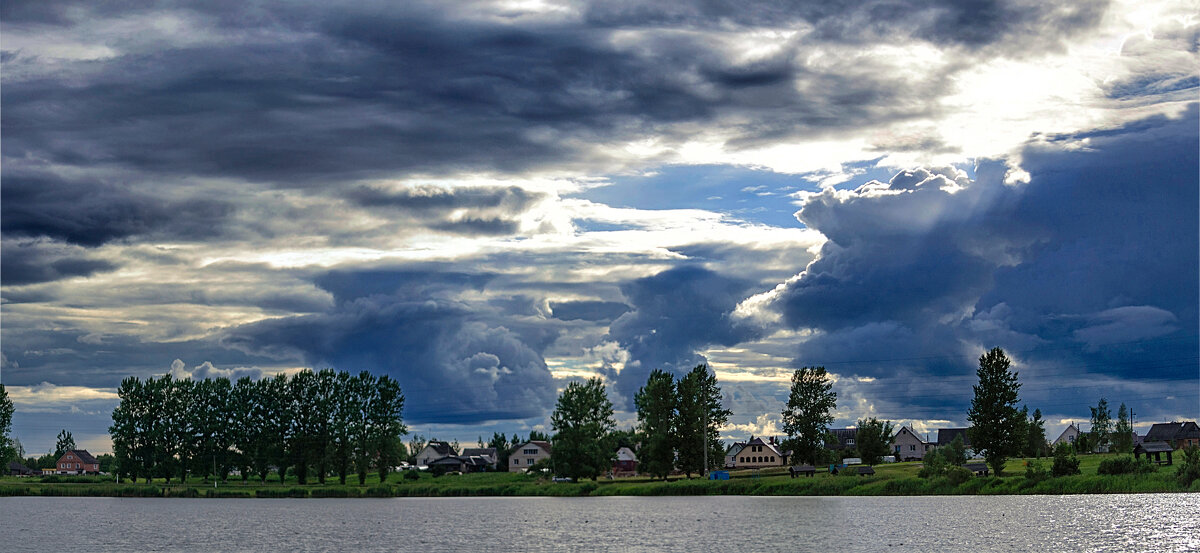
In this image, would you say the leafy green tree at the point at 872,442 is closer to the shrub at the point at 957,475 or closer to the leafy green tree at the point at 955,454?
the leafy green tree at the point at 955,454

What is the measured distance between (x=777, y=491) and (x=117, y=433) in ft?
395

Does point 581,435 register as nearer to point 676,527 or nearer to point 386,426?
point 386,426

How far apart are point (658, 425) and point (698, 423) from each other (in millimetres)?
6508

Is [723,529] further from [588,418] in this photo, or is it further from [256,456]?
[256,456]

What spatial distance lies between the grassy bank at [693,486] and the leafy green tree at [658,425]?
3.57 metres

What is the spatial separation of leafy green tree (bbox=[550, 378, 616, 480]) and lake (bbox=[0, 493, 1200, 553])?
38354 millimetres

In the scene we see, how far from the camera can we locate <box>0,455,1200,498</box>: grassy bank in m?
110

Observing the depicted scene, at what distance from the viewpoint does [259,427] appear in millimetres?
189125

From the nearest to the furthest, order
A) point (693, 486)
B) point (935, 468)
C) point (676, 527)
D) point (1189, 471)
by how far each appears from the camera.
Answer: point (676, 527), point (1189, 471), point (935, 468), point (693, 486)

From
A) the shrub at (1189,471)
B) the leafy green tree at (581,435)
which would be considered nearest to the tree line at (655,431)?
the leafy green tree at (581,435)

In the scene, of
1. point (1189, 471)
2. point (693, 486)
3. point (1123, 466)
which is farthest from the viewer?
point (693, 486)

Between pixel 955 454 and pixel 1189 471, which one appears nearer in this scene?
pixel 1189 471

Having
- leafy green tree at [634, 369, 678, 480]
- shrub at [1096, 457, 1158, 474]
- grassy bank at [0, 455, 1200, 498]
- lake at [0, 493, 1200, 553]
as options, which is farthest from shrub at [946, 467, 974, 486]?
leafy green tree at [634, 369, 678, 480]

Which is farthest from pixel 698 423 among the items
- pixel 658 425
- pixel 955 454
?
pixel 955 454
